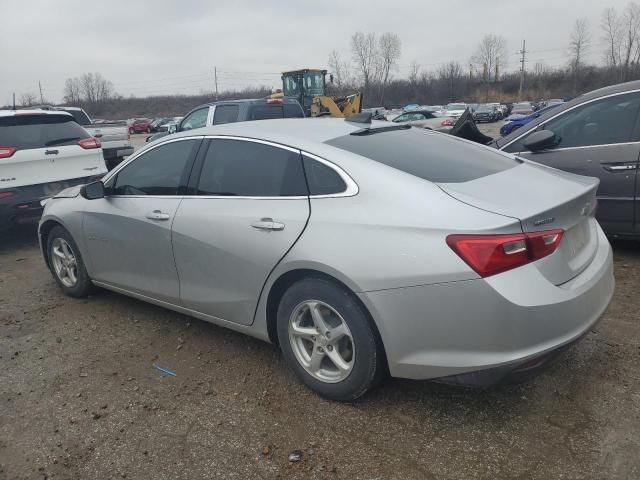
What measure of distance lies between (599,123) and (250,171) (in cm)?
353

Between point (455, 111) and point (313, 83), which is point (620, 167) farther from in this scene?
point (455, 111)

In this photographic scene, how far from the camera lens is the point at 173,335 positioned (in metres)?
3.98

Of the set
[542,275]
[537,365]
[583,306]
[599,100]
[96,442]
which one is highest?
[599,100]

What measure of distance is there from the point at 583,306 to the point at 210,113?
8.85 meters

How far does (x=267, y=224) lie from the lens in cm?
304

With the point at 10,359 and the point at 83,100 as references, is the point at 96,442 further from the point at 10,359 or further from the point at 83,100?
the point at 83,100

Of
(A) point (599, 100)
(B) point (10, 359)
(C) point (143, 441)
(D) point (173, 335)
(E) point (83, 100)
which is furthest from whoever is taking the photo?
(E) point (83, 100)

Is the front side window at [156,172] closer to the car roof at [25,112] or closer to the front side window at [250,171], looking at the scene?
the front side window at [250,171]

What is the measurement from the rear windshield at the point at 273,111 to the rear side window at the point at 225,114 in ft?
1.02

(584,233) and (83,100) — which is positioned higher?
(83,100)

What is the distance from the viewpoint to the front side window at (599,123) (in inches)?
191

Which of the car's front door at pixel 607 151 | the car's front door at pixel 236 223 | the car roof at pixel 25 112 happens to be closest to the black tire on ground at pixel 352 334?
the car's front door at pixel 236 223

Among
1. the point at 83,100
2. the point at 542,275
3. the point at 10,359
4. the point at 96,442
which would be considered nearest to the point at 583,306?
the point at 542,275

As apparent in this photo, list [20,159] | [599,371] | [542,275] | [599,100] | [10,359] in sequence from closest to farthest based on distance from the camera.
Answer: [542,275], [599,371], [10,359], [599,100], [20,159]
